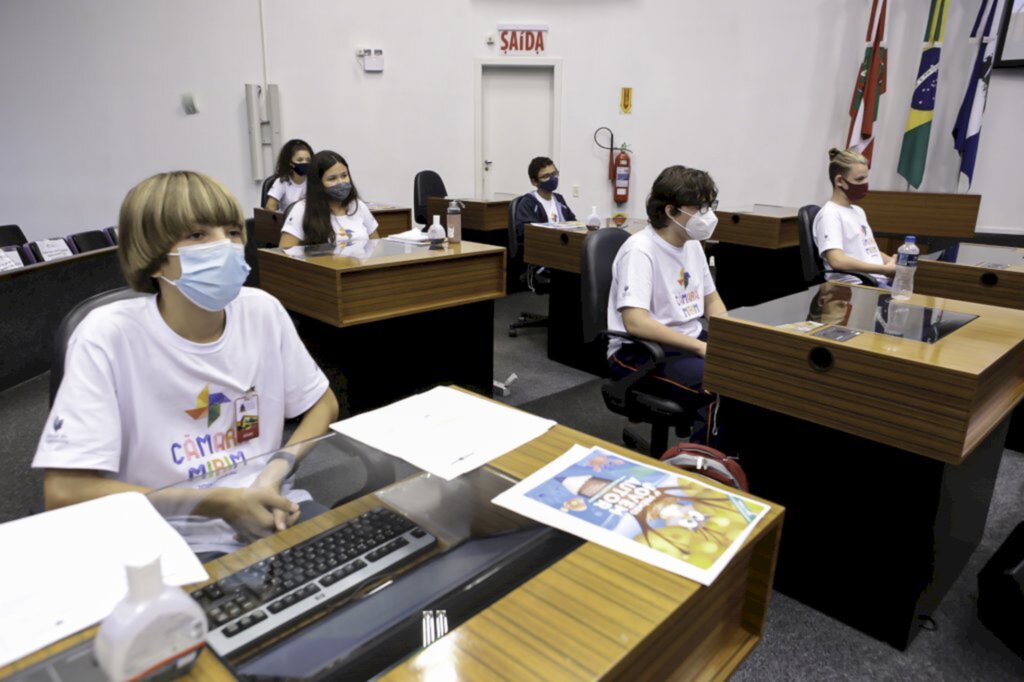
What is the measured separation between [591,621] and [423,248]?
2512 mm

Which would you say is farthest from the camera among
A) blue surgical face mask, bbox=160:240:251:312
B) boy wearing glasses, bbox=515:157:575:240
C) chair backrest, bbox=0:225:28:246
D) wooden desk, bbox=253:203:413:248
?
wooden desk, bbox=253:203:413:248

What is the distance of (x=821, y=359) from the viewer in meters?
1.68

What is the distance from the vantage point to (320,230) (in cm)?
331

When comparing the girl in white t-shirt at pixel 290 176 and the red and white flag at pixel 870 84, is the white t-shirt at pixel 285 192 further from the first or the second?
the red and white flag at pixel 870 84

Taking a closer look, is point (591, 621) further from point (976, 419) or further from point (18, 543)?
point (976, 419)

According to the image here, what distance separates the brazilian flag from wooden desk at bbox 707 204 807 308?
1547mm

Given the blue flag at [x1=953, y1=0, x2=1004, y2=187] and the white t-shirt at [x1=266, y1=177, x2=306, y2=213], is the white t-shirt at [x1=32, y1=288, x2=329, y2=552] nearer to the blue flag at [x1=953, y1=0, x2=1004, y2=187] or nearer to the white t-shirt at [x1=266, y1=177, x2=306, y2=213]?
the white t-shirt at [x1=266, y1=177, x2=306, y2=213]

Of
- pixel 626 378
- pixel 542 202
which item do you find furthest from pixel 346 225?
pixel 626 378

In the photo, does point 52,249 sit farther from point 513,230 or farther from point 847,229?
point 847,229

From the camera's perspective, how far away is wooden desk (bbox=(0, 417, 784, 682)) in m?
0.67

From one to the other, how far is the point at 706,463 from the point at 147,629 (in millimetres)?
1189

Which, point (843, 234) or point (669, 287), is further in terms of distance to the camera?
point (843, 234)

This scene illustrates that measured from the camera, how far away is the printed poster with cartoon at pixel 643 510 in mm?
857

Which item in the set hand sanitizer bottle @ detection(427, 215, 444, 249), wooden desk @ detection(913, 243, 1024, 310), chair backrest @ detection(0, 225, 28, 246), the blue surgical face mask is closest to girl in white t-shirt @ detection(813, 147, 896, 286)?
wooden desk @ detection(913, 243, 1024, 310)
